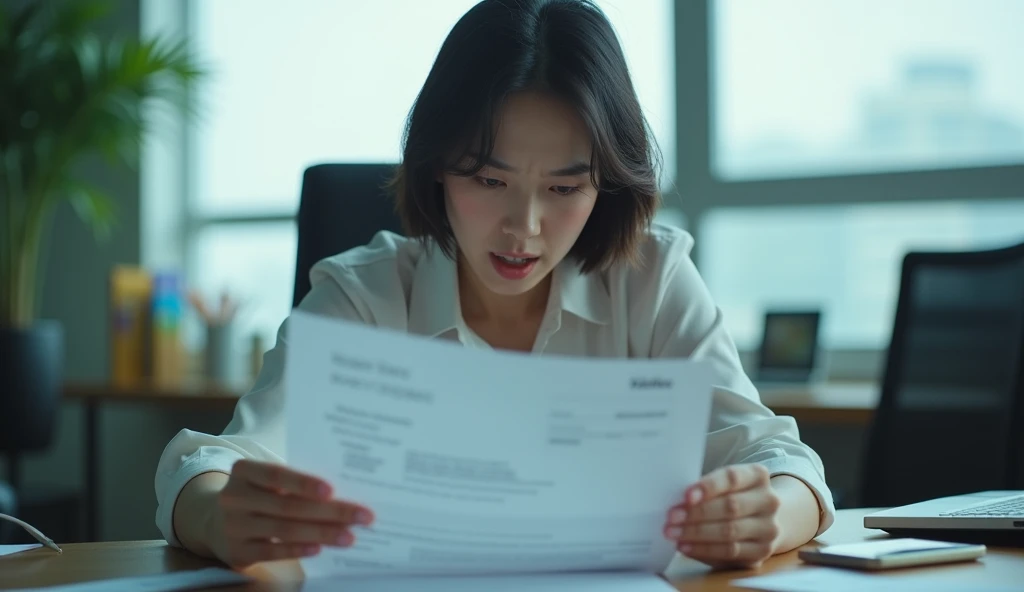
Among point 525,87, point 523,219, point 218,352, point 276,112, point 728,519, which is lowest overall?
point 218,352

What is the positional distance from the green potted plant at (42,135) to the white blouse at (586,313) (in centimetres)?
212

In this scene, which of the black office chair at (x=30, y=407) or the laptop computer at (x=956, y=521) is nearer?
the laptop computer at (x=956, y=521)

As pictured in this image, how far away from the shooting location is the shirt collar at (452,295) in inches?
52.4

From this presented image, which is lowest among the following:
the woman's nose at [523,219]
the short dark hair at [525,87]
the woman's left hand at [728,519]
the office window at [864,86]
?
the woman's left hand at [728,519]

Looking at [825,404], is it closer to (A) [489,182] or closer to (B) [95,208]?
(A) [489,182]

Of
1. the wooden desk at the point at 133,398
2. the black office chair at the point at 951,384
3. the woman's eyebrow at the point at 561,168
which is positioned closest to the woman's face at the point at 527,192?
the woman's eyebrow at the point at 561,168

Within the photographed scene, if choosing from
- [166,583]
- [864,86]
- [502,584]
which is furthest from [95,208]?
[502,584]

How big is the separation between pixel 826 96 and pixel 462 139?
1875mm

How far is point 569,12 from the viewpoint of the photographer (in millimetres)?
1230

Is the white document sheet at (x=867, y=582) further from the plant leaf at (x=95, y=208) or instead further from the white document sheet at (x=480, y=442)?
the plant leaf at (x=95, y=208)

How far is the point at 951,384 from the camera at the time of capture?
1.89 m

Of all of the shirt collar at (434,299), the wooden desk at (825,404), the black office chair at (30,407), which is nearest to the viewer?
the shirt collar at (434,299)

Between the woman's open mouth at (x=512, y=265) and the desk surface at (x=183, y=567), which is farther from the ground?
the woman's open mouth at (x=512, y=265)

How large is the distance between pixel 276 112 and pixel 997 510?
3.02m
